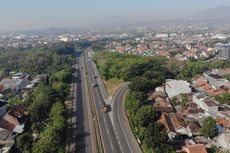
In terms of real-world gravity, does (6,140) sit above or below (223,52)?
above

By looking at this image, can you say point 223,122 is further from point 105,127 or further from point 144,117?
point 105,127

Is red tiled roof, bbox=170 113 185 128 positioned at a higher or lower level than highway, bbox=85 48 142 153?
higher

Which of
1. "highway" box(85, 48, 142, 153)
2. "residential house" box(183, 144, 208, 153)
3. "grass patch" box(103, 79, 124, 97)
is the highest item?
"residential house" box(183, 144, 208, 153)

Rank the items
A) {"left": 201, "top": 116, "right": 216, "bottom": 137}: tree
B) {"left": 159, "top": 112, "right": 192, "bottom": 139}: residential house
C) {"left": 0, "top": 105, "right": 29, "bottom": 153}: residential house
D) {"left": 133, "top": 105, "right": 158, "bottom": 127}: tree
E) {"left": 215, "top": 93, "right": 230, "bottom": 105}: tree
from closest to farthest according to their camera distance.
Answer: {"left": 201, "top": 116, "right": 216, "bottom": 137}: tree < {"left": 0, "top": 105, "right": 29, "bottom": 153}: residential house < {"left": 159, "top": 112, "right": 192, "bottom": 139}: residential house < {"left": 133, "top": 105, "right": 158, "bottom": 127}: tree < {"left": 215, "top": 93, "right": 230, "bottom": 105}: tree

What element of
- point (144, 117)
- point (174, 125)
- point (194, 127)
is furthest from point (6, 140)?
point (194, 127)

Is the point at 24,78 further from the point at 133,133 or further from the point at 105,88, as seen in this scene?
the point at 133,133

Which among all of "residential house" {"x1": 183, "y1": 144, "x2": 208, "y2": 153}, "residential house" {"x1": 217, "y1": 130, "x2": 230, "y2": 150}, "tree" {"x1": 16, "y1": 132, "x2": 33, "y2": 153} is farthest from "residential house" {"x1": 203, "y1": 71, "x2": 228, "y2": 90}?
"tree" {"x1": 16, "y1": 132, "x2": 33, "y2": 153}

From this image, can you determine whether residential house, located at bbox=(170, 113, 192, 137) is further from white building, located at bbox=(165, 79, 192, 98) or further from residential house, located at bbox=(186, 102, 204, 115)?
white building, located at bbox=(165, 79, 192, 98)

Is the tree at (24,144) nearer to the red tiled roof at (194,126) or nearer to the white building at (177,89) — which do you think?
the red tiled roof at (194,126)
